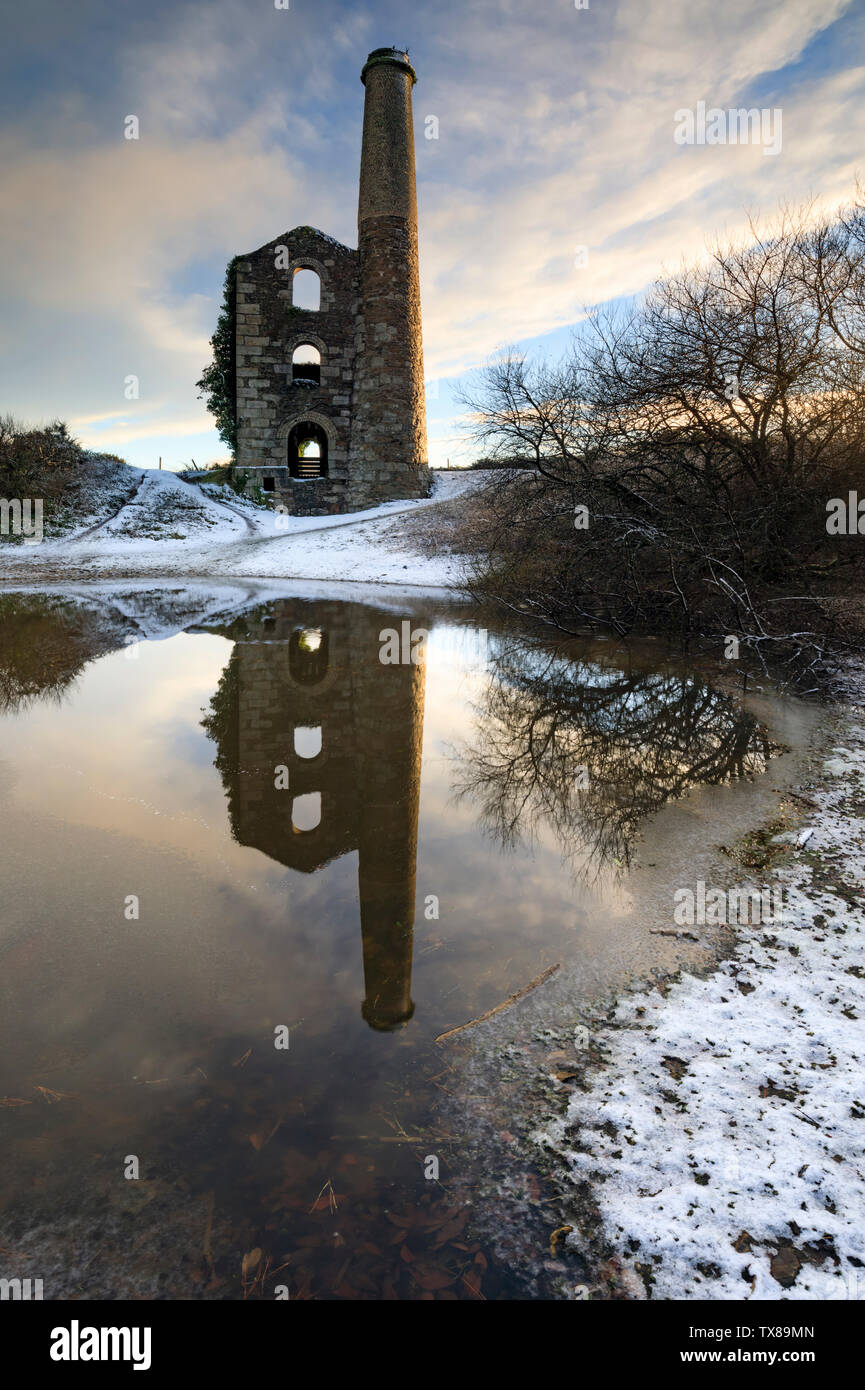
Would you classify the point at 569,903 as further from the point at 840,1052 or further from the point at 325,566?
the point at 325,566

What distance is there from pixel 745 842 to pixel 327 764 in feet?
10.3

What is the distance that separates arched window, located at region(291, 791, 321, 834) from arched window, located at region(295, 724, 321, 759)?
844 millimetres

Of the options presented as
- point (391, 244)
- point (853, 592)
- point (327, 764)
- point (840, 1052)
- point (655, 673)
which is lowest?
point (840, 1052)

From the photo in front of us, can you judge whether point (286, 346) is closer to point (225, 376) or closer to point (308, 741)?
point (225, 376)

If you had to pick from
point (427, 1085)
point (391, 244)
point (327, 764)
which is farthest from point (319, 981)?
point (391, 244)

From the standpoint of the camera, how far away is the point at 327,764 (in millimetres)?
5676

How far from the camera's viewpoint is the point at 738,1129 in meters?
2.37

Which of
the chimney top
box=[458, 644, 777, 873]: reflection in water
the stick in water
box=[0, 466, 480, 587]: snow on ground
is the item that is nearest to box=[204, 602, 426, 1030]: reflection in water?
the stick in water

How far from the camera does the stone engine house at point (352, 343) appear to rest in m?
25.0

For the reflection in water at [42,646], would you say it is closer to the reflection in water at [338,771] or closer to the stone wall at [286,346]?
the reflection in water at [338,771]

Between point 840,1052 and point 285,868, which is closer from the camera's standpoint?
point 840,1052

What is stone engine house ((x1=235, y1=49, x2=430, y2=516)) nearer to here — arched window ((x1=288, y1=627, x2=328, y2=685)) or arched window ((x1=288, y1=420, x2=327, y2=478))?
arched window ((x1=288, y1=420, x2=327, y2=478))

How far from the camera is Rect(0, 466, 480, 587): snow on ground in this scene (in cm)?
1914

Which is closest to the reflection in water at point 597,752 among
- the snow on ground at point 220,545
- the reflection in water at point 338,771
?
the reflection in water at point 338,771
